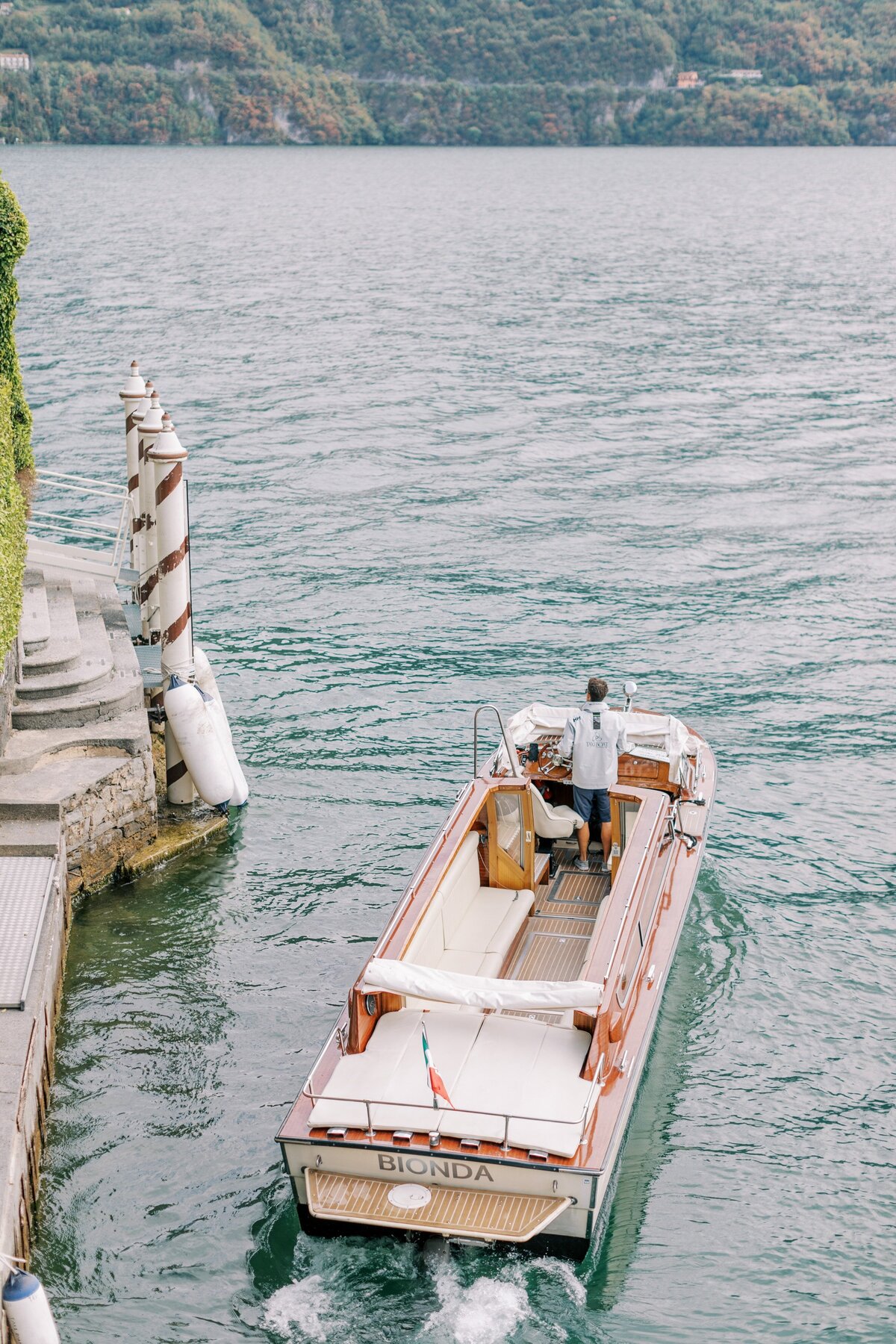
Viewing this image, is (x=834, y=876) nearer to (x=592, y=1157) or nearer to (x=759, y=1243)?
(x=759, y=1243)

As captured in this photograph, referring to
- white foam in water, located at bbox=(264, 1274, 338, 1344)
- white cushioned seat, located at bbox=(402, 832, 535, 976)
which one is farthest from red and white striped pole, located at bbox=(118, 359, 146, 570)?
white foam in water, located at bbox=(264, 1274, 338, 1344)

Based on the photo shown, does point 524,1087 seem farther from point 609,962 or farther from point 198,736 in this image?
point 198,736

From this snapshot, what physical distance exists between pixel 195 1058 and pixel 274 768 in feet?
22.9

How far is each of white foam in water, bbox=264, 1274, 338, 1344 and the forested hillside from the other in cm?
17785

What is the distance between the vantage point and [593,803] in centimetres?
1634

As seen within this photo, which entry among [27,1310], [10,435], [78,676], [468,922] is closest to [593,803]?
[468,922]

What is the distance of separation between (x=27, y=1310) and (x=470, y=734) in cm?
1351

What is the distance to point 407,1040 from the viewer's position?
484 inches

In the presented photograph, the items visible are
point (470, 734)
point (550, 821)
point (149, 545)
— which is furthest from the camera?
point (470, 734)

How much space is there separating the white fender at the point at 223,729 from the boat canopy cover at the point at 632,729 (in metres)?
3.52

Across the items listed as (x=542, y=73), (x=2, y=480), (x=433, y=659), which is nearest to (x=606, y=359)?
(x=433, y=659)

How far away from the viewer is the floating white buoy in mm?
9477

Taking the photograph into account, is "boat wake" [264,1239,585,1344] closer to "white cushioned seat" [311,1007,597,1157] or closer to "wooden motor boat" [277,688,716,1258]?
"wooden motor boat" [277,688,716,1258]

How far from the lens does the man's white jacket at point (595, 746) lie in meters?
16.0
